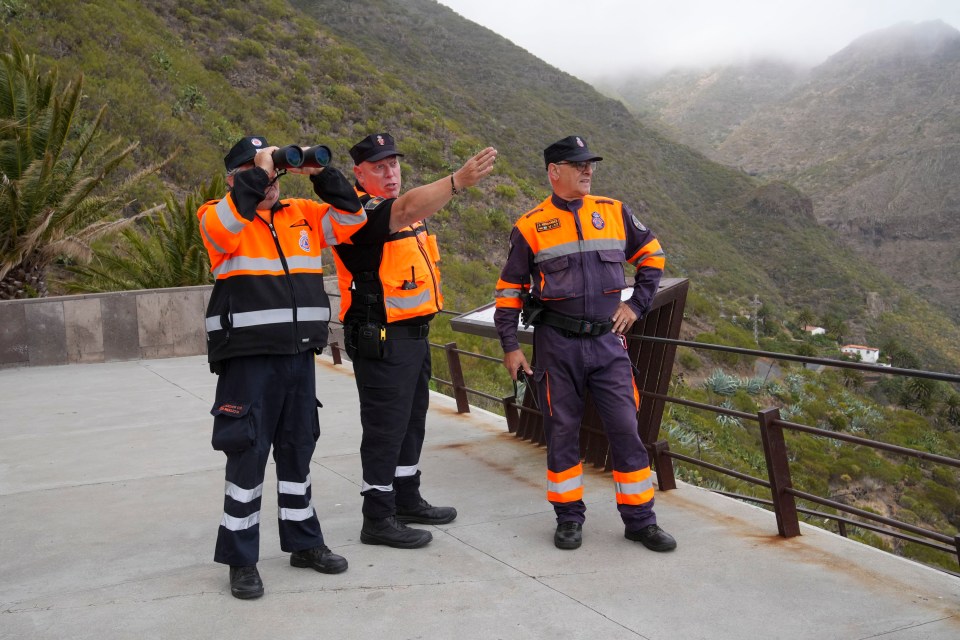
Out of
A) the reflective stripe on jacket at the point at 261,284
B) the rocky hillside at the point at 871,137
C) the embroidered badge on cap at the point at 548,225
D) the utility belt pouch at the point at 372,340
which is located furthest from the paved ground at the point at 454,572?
the rocky hillside at the point at 871,137

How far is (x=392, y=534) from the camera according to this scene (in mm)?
4535

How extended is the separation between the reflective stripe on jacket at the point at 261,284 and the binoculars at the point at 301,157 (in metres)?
0.25

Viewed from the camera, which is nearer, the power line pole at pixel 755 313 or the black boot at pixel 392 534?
the black boot at pixel 392 534

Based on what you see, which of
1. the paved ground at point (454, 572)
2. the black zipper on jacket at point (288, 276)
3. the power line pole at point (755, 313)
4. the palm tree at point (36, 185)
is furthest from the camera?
the power line pole at point (755, 313)

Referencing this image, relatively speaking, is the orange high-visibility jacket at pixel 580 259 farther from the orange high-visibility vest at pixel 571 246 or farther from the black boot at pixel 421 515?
the black boot at pixel 421 515

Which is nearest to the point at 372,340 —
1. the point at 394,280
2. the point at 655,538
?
the point at 394,280

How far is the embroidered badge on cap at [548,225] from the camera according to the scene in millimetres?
4605

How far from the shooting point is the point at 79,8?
102 ft

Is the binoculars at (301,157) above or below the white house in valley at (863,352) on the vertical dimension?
above

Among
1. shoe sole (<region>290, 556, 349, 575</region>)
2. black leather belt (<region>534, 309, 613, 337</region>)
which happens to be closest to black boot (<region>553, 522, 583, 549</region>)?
black leather belt (<region>534, 309, 613, 337</region>)

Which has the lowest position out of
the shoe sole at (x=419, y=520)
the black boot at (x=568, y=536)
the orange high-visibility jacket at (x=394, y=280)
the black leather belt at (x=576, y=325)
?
the shoe sole at (x=419, y=520)

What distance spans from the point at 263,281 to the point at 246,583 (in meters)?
1.34

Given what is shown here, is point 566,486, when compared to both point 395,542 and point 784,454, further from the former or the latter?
point 784,454

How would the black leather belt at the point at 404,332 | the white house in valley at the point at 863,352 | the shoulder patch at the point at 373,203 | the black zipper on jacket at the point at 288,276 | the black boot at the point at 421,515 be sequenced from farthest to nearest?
the white house in valley at the point at 863,352 → the black boot at the point at 421,515 → the black leather belt at the point at 404,332 → the shoulder patch at the point at 373,203 → the black zipper on jacket at the point at 288,276
